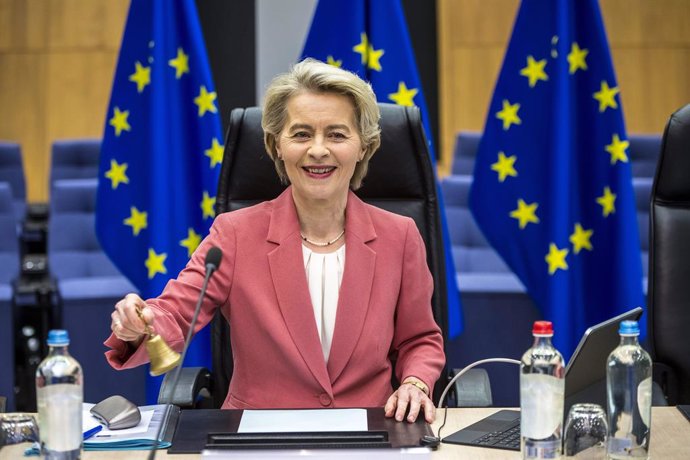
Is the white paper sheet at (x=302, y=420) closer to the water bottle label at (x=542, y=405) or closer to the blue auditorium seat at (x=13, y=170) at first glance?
the water bottle label at (x=542, y=405)

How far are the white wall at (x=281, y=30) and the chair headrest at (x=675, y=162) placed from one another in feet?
8.70

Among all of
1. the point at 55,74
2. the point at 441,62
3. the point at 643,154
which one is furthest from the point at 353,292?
the point at 55,74

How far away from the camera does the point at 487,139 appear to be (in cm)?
311

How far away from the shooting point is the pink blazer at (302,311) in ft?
5.92

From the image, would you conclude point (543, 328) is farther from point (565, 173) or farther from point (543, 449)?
point (565, 173)

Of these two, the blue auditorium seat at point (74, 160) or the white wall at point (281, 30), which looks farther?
the blue auditorium seat at point (74, 160)

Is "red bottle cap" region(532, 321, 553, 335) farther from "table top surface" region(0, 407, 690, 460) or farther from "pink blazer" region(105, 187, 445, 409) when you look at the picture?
"pink blazer" region(105, 187, 445, 409)

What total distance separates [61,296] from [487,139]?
1.60 m

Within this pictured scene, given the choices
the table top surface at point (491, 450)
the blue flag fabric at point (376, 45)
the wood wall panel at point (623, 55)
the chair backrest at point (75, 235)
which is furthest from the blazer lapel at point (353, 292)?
the wood wall panel at point (623, 55)

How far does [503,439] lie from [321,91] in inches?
29.6

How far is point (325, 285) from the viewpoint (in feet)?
6.22

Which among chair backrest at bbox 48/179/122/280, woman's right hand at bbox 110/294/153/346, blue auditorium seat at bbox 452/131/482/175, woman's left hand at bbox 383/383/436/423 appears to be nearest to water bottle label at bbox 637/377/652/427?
woman's left hand at bbox 383/383/436/423

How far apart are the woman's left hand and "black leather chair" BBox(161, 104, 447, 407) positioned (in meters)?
0.39

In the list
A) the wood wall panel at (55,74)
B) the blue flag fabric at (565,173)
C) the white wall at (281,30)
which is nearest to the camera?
the blue flag fabric at (565,173)
